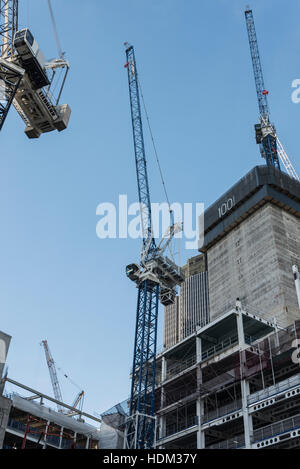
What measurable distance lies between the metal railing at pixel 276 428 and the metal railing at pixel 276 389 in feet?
10.7

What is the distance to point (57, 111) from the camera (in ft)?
189

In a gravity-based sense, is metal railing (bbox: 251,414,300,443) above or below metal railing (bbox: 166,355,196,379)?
below

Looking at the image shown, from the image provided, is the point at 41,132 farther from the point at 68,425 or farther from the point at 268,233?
the point at 268,233

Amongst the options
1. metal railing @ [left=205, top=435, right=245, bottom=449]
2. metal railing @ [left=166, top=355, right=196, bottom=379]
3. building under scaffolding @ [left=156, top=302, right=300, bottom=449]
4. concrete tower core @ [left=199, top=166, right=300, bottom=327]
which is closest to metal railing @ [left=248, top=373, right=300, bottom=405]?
building under scaffolding @ [left=156, top=302, right=300, bottom=449]

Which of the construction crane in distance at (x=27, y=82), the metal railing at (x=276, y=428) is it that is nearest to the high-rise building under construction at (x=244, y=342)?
the metal railing at (x=276, y=428)

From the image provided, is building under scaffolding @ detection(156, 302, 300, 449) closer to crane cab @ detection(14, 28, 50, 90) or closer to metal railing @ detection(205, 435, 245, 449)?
metal railing @ detection(205, 435, 245, 449)

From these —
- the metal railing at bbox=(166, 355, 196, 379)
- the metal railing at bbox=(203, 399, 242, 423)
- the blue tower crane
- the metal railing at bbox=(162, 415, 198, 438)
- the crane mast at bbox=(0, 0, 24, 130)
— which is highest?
the blue tower crane

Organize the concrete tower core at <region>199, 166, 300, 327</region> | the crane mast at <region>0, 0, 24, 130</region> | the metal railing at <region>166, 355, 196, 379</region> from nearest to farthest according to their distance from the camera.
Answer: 1. the crane mast at <region>0, 0, 24, 130</region>
2. the metal railing at <region>166, 355, 196, 379</region>
3. the concrete tower core at <region>199, 166, 300, 327</region>

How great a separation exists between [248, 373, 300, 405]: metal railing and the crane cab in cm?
3983

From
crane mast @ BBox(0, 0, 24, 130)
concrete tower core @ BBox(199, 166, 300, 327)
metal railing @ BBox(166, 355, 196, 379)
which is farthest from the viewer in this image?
concrete tower core @ BBox(199, 166, 300, 327)

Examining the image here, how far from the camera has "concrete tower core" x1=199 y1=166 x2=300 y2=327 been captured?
85438 millimetres

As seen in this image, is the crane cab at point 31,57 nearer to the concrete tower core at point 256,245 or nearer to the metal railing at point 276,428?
the metal railing at point 276,428

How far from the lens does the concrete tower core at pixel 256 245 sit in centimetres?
8544
